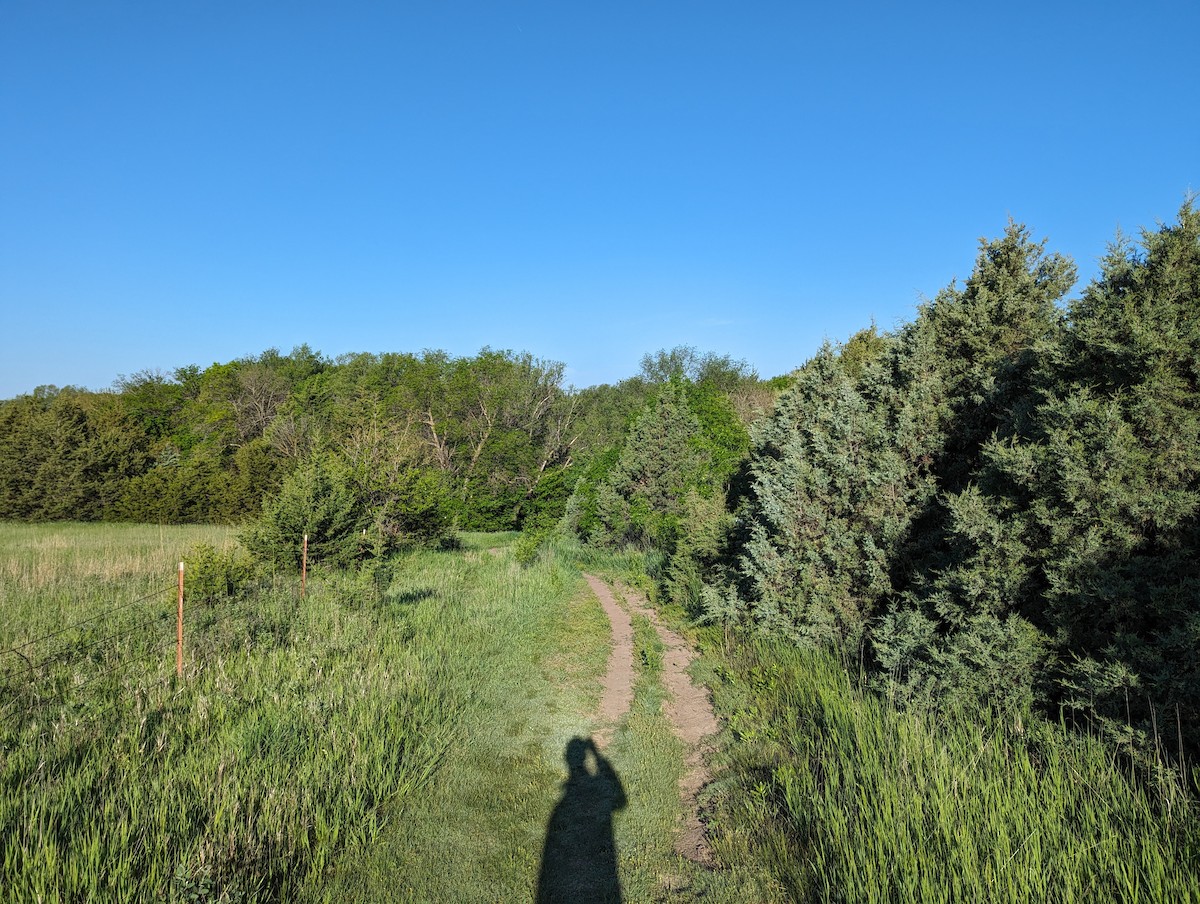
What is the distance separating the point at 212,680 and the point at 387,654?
217cm

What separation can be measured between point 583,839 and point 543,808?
0.57m

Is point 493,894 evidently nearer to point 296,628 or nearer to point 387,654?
point 387,654

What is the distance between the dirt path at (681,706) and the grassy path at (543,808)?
3.9 inches

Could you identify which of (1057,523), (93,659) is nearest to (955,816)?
(1057,523)

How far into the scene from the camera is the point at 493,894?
407 cm

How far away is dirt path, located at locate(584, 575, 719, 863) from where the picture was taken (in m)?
5.01

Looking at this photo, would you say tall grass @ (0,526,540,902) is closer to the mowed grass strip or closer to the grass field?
the grass field

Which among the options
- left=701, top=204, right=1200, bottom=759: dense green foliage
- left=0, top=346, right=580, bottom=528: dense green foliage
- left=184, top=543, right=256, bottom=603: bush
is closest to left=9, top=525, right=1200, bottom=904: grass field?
left=701, top=204, right=1200, bottom=759: dense green foliage

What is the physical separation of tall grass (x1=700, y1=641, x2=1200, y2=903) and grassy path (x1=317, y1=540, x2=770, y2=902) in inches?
26.1

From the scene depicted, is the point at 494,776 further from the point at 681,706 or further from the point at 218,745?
the point at 681,706

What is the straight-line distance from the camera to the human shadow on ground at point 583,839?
13.7 feet

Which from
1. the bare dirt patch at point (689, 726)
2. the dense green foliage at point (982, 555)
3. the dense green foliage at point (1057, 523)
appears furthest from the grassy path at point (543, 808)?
the dense green foliage at point (1057, 523)

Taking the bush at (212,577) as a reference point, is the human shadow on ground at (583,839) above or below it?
below

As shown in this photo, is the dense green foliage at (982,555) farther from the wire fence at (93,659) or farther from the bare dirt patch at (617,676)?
the wire fence at (93,659)
